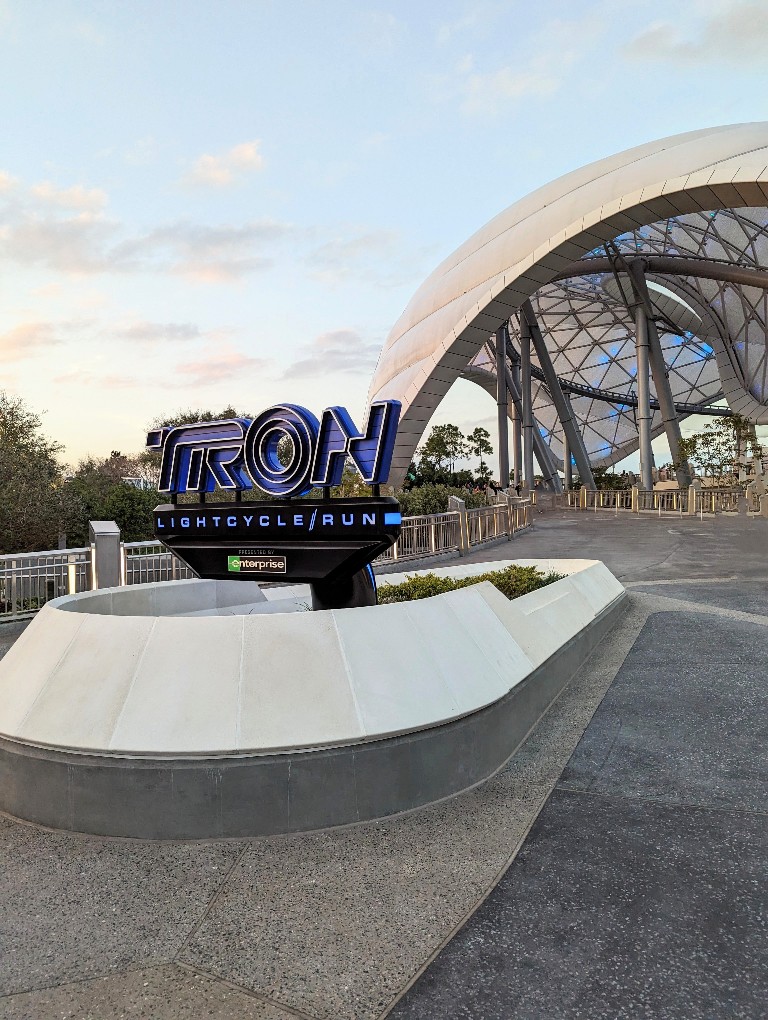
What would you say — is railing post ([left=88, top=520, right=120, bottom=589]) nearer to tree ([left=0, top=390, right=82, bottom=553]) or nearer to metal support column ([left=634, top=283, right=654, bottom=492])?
tree ([left=0, top=390, right=82, bottom=553])

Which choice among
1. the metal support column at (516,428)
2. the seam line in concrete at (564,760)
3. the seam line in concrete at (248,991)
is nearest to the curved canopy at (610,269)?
the metal support column at (516,428)

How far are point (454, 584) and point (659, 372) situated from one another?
57.0 metres

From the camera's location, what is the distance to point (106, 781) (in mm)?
5219

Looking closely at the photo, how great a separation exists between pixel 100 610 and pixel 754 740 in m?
7.44

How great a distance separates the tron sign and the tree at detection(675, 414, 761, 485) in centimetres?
5817

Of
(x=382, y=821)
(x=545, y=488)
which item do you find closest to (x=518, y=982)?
(x=382, y=821)

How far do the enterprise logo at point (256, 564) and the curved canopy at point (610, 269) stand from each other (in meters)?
38.7

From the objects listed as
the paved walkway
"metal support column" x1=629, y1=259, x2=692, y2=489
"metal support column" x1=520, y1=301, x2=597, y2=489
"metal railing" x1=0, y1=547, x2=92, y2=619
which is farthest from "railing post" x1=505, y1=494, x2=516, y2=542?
"metal support column" x1=520, y1=301, x2=597, y2=489

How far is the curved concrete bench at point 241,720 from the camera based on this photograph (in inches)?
204

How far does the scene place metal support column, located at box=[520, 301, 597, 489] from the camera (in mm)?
62125

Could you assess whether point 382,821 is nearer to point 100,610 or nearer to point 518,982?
point 518,982

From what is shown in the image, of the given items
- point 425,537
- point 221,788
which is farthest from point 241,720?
point 425,537

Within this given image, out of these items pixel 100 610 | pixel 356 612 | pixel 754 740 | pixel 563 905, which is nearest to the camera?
pixel 563 905

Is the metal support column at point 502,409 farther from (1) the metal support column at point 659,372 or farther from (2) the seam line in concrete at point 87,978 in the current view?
(2) the seam line in concrete at point 87,978
